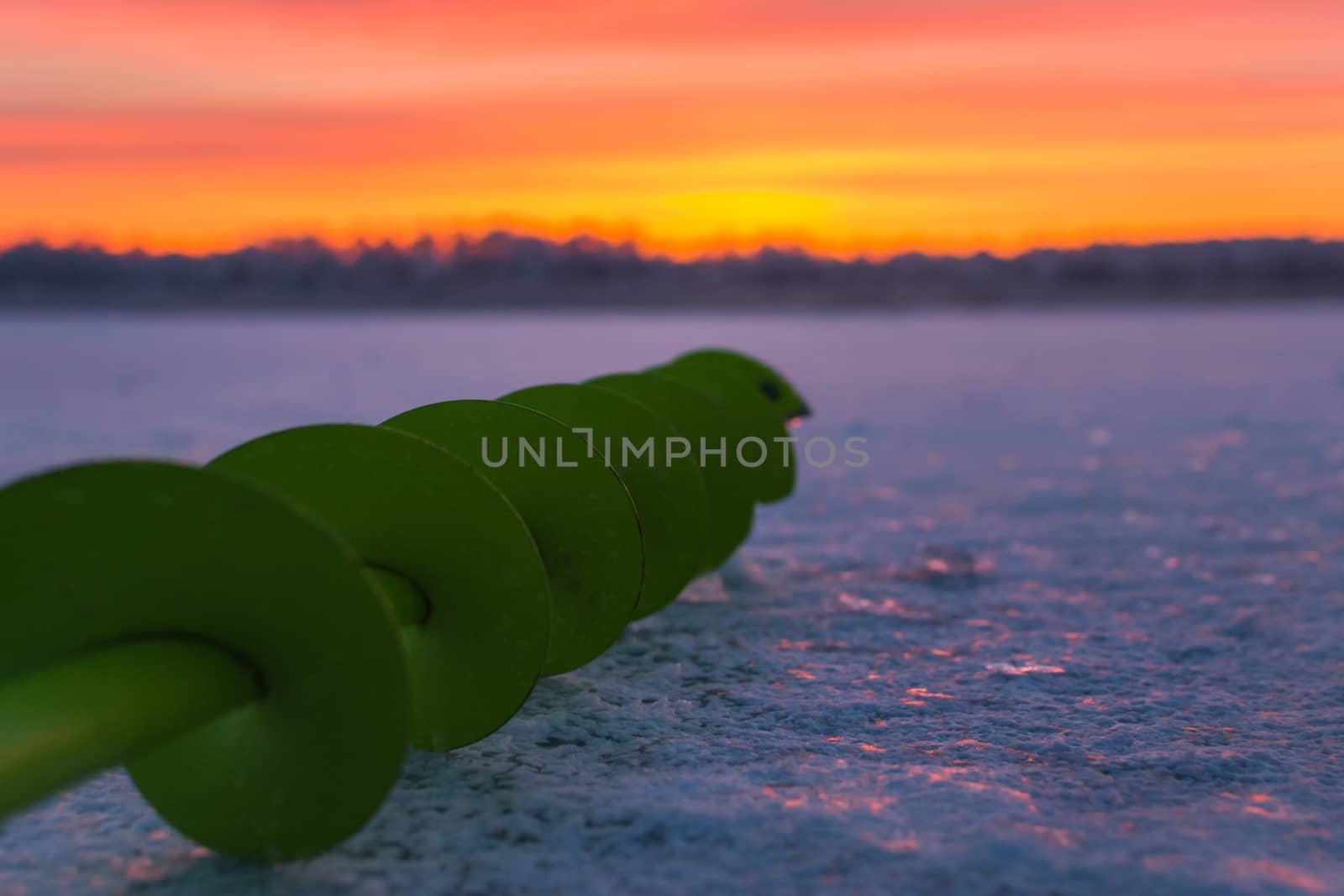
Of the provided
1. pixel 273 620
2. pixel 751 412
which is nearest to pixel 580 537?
pixel 273 620

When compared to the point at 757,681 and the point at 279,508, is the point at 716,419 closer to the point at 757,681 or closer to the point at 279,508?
the point at 757,681

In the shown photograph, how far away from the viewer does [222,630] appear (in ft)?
5.84

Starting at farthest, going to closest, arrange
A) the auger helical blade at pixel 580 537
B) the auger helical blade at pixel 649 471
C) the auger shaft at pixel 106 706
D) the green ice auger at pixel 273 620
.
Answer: the auger helical blade at pixel 649 471, the auger helical blade at pixel 580 537, the green ice auger at pixel 273 620, the auger shaft at pixel 106 706

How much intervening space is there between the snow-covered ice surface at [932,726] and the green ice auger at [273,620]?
12 cm

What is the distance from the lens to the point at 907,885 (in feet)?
6.20

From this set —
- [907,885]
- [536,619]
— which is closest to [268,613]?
[536,619]

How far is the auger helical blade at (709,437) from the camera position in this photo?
390 centimetres

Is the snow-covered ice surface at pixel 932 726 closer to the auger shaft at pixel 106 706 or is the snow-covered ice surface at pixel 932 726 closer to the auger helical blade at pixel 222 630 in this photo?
the auger helical blade at pixel 222 630

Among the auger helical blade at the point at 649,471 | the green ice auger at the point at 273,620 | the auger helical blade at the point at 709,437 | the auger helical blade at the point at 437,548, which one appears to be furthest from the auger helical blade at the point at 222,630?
the auger helical blade at the point at 709,437

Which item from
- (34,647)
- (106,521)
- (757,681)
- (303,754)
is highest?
(106,521)

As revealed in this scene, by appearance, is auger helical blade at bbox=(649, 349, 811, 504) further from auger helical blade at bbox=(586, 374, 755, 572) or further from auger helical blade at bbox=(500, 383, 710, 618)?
auger helical blade at bbox=(500, 383, 710, 618)

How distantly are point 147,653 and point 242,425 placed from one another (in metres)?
8.38

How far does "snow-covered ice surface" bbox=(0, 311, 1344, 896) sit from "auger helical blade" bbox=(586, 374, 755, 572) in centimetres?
20

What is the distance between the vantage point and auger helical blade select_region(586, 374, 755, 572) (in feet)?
12.8
